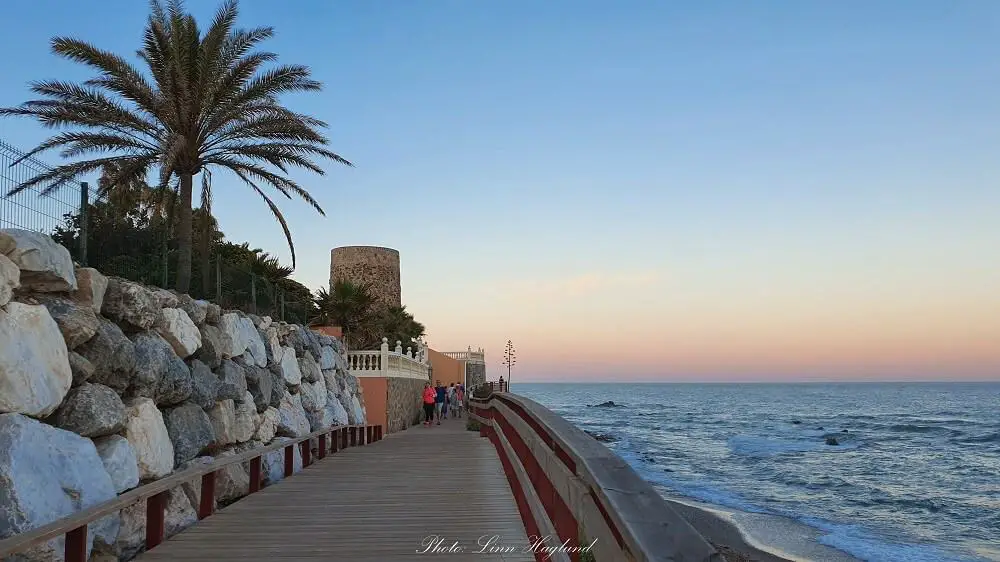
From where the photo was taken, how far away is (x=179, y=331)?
9.75 metres

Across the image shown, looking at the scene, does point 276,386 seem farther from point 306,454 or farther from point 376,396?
point 376,396

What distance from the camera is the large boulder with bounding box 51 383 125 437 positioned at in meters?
6.91

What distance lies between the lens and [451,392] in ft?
137

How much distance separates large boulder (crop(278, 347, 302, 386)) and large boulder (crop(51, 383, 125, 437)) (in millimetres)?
7376

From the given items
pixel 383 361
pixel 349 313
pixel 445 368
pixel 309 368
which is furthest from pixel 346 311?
pixel 309 368

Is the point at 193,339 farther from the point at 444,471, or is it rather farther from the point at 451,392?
the point at 451,392

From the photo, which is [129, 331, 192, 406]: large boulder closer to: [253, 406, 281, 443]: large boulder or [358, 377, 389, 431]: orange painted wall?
[253, 406, 281, 443]: large boulder

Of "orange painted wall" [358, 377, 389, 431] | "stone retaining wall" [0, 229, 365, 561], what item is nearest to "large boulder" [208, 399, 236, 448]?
"stone retaining wall" [0, 229, 365, 561]

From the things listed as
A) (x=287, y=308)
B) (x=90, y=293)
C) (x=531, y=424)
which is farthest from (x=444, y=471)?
(x=287, y=308)

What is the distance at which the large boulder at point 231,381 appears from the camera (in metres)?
11.1

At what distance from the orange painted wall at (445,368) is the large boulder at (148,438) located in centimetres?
3542

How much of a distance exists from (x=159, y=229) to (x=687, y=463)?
25641mm

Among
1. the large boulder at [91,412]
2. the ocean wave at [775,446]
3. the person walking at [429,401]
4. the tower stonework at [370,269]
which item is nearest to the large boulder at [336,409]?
the person walking at [429,401]

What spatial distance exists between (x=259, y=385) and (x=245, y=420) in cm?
121
